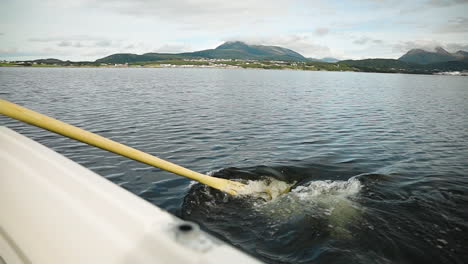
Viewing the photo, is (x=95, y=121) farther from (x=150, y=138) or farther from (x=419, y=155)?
(x=419, y=155)

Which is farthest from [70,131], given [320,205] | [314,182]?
[314,182]

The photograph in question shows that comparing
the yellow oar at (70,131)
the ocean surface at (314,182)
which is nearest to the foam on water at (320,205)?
the ocean surface at (314,182)

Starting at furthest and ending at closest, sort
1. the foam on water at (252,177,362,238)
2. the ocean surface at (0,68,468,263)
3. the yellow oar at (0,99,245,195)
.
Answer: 1. the foam on water at (252,177,362,238)
2. the ocean surface at (0,68,468,263)
3. the yellow oar at (0,99,245,195)

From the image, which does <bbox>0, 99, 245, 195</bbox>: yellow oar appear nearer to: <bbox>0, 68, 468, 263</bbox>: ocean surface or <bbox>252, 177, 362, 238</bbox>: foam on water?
<bbox>0, 68, 468, 263</bbox>: ocean surface

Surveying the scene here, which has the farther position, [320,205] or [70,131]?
[320,205]

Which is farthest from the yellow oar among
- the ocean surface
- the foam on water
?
the foam on water

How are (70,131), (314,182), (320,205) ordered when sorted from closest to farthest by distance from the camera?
1. (70,131)
2. (320,205)
3. (314,182)

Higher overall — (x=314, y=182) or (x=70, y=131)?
(x=70, y=131)

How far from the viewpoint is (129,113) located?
22016mm

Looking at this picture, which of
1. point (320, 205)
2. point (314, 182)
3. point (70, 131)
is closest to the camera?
point (70, 131)

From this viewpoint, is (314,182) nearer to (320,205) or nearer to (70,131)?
(320,205)

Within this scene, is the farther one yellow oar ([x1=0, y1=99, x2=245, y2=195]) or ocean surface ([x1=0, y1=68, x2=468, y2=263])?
ocean surface ([x1=0, y1=68, x2=468, y2=263])

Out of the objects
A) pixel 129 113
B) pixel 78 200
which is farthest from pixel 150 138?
pixel 78 200

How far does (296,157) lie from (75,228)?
1017 cm
